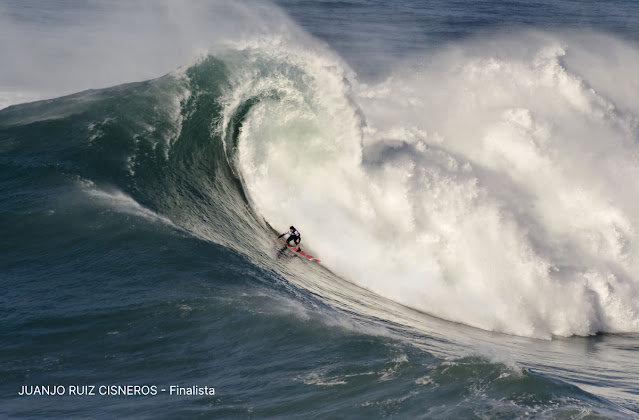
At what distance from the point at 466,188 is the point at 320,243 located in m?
3.77

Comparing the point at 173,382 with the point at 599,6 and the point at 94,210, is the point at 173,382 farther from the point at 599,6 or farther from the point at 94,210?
the point at 599,6

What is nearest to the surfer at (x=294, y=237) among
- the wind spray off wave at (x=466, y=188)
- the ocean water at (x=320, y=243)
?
the ocean water at (x=320, y=243)

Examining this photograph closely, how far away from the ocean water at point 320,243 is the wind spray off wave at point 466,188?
6 centimetres

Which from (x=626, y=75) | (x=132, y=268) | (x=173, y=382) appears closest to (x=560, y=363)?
(x=173, y=382)

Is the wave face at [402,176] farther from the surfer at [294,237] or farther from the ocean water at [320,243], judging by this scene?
the surfer at [294,237]

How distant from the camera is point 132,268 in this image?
36.0ft

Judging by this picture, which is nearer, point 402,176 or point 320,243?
point 402,176

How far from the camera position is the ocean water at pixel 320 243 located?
8.33 metres

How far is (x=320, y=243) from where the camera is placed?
14.9 m

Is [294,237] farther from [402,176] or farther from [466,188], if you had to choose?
[466,188]

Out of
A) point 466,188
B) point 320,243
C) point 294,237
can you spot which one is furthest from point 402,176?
point 294,237

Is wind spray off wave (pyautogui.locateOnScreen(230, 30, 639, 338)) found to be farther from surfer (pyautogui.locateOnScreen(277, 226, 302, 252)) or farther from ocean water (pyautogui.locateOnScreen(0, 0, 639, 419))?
surfer (pyautogui.locateOnScreen(277, 226, 302, 252))

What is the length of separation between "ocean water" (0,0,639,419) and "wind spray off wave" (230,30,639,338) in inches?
2.3

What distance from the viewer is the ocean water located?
8.33m
